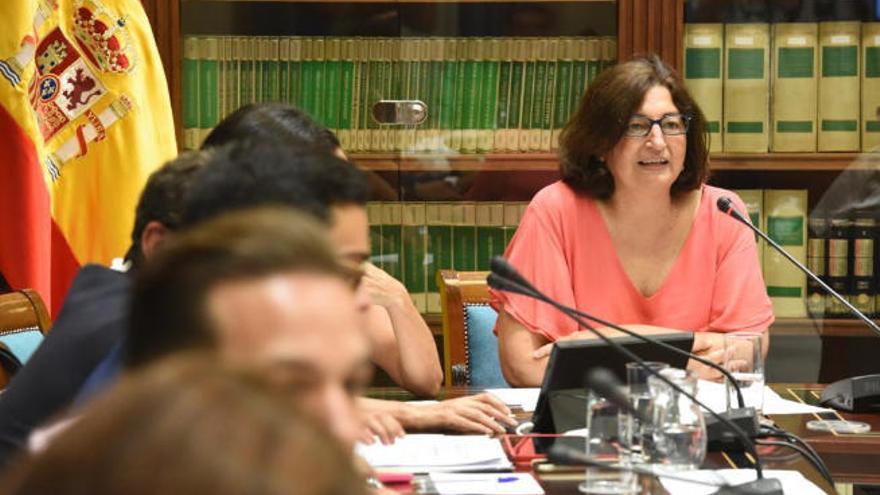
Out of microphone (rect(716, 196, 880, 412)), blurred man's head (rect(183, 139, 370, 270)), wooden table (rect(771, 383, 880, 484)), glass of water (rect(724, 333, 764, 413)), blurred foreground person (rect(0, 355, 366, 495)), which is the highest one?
blurred man's head (rect(183, 139, 370, 270))

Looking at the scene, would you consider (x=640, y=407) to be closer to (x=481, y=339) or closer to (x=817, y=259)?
(x=481, y=339)

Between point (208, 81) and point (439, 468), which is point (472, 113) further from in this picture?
point (439, 468)

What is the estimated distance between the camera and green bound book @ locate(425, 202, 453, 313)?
4336mm

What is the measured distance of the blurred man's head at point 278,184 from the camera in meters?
1.34

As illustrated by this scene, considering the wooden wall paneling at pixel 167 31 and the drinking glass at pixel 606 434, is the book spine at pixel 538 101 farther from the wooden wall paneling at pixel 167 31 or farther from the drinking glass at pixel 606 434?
the drinking glass at pixel 606 434

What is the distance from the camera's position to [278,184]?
1376mm

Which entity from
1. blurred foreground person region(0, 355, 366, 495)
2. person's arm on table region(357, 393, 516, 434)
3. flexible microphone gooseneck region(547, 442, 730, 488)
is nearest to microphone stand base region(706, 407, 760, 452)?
flexible microphone gooseneck region(547, 442, 730, 488)

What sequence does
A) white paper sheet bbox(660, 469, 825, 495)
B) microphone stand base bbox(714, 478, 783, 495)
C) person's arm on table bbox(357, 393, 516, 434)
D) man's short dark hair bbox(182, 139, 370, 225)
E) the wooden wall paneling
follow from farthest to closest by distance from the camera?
the wooden wall paneling, person's arm on table bbox(357, 393, 516, 434), white paper sheet bbox(660, 469, 825, 495), microphone stand base bbox(714, 478, 783, 495), man's short dark hair bbox(182, 139, 370, 225)

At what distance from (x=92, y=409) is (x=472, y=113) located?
12.3ft

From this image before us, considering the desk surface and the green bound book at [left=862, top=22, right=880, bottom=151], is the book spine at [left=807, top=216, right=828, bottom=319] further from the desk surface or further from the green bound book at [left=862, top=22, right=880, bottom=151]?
the desk surface

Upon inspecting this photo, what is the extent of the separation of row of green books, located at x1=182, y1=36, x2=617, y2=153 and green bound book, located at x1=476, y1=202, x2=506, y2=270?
0.59 ft

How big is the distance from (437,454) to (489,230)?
2.20 meters

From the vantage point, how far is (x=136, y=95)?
360cm

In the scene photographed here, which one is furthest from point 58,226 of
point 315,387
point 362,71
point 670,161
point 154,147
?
point 315,387
